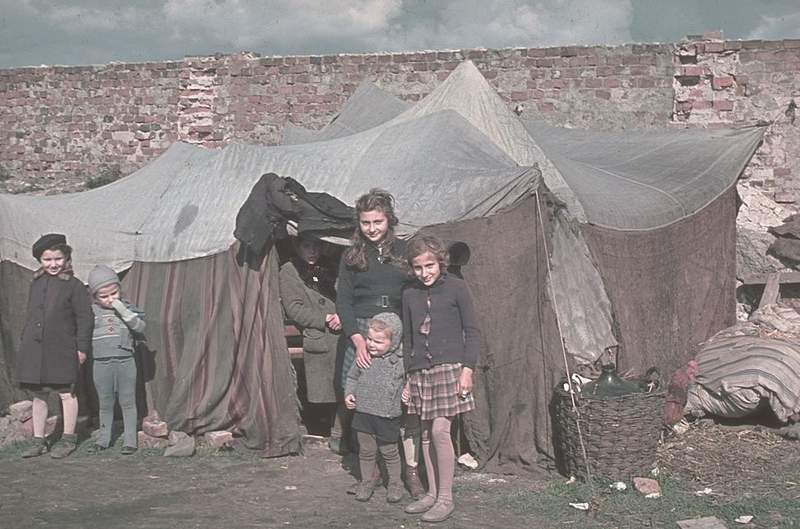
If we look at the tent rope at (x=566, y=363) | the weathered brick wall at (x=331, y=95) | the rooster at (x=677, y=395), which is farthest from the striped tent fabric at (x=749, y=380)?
the weathered brick wall at (x=331, y=95)

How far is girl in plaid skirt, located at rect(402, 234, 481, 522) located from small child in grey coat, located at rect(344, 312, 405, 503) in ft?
0.33

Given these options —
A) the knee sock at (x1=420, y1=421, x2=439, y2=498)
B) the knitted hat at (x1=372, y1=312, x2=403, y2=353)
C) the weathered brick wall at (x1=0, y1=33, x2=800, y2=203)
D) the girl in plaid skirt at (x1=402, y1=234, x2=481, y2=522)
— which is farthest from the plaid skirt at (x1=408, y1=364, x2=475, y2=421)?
the weathered brick wall at (x1=0, y1=33, x2=800, y2=203)

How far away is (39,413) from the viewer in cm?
654

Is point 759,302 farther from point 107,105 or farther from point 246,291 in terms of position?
point 107,105

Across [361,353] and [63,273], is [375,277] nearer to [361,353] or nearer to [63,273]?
[361,353]

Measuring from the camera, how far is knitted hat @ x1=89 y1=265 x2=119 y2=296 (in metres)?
6.52

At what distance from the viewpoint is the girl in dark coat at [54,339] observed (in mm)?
6426

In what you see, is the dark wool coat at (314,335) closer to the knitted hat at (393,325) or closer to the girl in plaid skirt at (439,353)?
the knitted hat at (393,325)

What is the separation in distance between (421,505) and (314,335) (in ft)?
5.41

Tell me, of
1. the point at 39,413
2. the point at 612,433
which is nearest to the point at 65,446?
the point at 39,413

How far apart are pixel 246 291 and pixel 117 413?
1789 millimetres

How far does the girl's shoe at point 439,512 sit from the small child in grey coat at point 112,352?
246cm

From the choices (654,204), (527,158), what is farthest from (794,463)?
(527,158)

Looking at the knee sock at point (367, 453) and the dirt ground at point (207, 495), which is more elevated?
the knee sock at point (367, 453)
